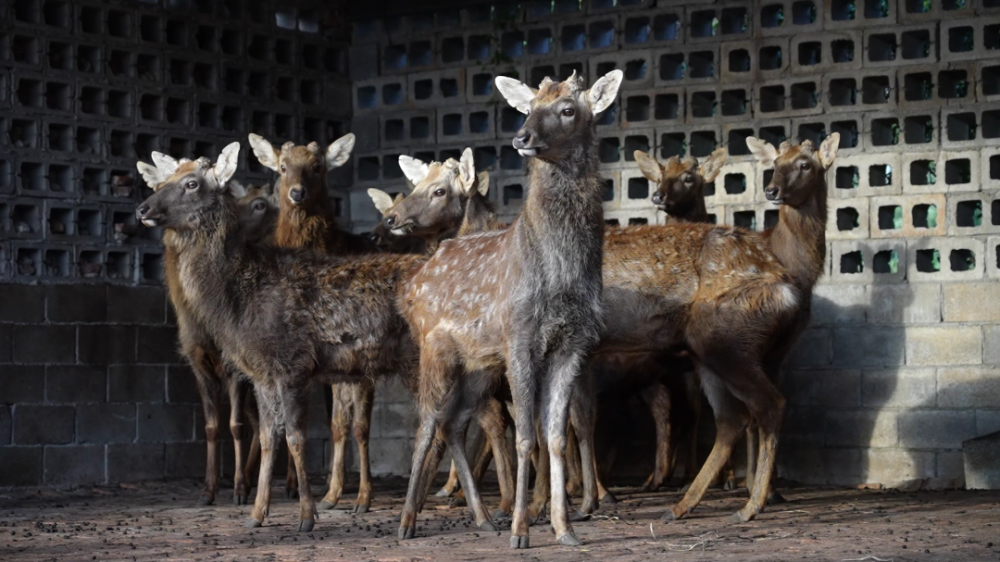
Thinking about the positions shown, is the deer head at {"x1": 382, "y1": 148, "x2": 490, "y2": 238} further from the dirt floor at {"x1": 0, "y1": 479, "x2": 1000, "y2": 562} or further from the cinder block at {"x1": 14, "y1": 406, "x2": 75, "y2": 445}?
the cinder block at {"x1": 14, "y1": 406, "x2": 75, "y2": 445}

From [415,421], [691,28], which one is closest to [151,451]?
[415,421]

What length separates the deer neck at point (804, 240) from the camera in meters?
9.23

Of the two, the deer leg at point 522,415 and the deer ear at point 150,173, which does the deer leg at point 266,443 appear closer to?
the deer leg at point 522,415

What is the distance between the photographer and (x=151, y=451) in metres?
11.5

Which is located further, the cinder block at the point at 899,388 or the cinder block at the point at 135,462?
the cinder block at the point at 135,462

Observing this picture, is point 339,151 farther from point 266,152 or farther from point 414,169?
point 414,169

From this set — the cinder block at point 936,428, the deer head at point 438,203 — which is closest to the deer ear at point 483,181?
the deer head at point 438,203

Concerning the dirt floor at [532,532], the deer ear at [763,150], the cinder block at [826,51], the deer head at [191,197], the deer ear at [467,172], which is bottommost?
the dirt floor at [532,532]

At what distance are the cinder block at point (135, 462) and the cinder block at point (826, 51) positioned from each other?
6047 millimetres

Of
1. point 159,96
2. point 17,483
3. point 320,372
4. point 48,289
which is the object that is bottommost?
point 17,483

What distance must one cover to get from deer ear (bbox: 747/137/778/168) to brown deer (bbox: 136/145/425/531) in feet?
9.62

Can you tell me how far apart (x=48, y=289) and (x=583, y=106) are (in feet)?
18.0

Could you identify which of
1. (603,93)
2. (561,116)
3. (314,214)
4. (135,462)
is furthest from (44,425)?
(603,93)

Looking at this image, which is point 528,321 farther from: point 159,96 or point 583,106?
point 159,96
